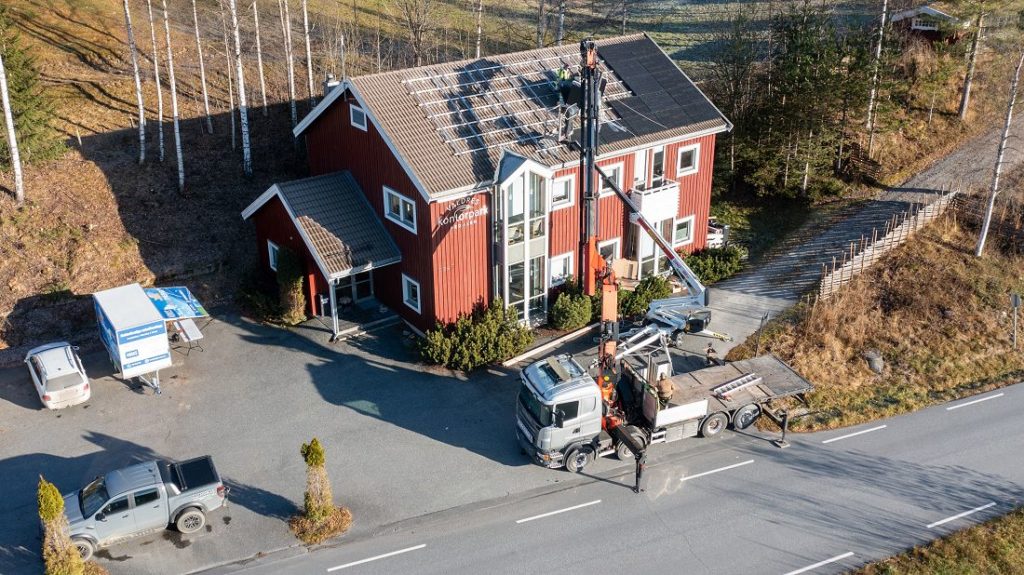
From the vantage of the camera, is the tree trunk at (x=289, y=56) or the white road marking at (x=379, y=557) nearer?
the white road marking at (x=379, y=557)

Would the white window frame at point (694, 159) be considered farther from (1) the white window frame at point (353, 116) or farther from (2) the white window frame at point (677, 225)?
(1) the white window frame at point (353, 116)

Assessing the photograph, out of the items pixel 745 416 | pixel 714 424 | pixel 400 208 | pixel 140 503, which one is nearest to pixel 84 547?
pixel 140 503

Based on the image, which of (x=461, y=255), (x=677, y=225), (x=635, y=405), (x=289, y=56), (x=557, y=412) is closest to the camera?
(x=557, y=412)

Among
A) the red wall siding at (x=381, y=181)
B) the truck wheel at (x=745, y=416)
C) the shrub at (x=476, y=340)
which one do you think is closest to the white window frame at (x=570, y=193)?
the shrub at (x=476, y=340)

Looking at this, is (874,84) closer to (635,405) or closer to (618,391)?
(618,391)

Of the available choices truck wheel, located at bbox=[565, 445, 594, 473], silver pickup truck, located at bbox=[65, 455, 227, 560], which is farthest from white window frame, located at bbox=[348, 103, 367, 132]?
truck wheel, located at bbox=[565, 445, 594, 473]
